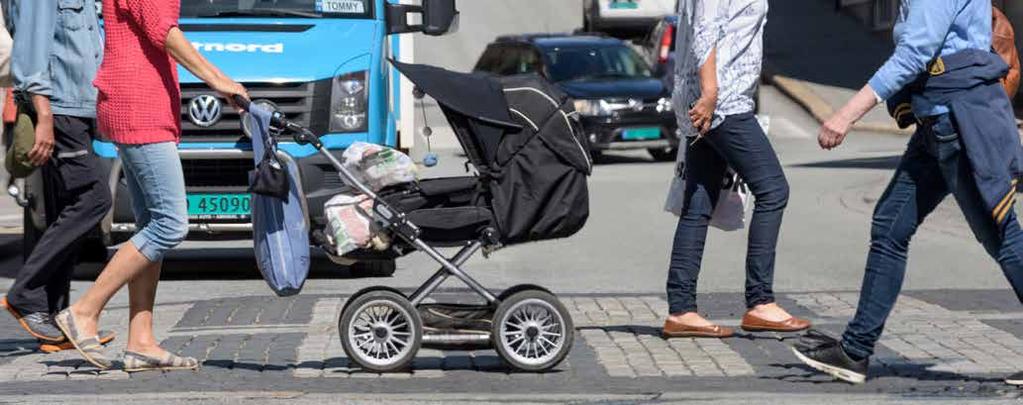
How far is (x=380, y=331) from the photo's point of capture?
7641mm

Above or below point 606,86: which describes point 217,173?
above

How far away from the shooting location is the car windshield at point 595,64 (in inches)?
1004

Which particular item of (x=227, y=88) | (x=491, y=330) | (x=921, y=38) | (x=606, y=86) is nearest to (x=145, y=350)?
(x=227, y=88)

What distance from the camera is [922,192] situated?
717 cm

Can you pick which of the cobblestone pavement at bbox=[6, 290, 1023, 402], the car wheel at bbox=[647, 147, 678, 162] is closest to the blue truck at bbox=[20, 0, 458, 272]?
the cobblestone pavement at bbox=[6, 290, 1023, 402]

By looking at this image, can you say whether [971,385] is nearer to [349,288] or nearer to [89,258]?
[349,288]

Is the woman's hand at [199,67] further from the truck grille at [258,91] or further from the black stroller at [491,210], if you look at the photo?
the truck grille at [258,91]

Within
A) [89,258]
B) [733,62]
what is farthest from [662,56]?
[733,62]

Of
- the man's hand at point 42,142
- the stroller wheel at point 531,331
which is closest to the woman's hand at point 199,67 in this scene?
the man's hand at point 42,142

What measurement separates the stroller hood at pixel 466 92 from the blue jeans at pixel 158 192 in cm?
94

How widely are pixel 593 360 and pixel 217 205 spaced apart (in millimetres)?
4074

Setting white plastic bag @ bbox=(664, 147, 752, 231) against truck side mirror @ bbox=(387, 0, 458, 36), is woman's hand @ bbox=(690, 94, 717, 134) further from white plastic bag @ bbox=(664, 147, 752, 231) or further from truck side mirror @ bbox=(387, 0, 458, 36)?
truck side mirror @ bbox=(387, 0, 458, 36)

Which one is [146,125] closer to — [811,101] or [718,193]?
[718,193]

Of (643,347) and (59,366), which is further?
(643,347)
